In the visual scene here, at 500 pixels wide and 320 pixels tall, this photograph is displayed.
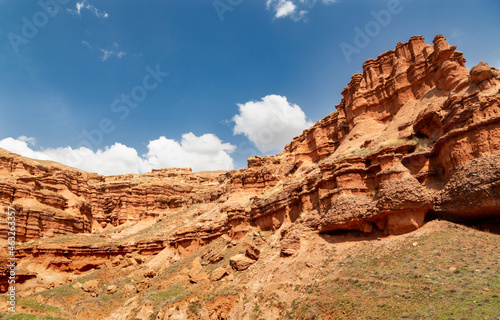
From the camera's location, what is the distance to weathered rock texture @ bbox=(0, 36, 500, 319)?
17.7 metres

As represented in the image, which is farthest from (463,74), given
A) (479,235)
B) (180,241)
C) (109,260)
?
(109,260)

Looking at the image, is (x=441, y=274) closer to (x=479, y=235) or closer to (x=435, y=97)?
(x=479, y=235)

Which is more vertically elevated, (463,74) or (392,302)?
(463,74)

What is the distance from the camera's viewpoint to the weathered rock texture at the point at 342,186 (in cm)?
1772

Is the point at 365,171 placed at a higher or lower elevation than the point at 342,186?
higher

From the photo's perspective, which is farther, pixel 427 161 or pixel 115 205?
pixel 115 205

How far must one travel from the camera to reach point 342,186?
73.3 feet

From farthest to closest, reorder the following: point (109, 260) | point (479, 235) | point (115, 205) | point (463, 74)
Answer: point (115, 205) → point (109, 260) → point (463, 74) → point (479, 235)

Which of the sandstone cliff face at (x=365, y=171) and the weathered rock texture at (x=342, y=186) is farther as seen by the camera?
the sandstone cliff face at (x=365, y=171)

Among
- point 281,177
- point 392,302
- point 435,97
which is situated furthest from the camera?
point 281,177

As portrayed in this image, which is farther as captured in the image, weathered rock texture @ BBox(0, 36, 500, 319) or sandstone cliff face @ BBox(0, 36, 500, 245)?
sandstone cliff face @ BBox(0, 36, 500, 245)

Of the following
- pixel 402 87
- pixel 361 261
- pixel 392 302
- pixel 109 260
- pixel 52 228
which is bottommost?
pixel 392 302

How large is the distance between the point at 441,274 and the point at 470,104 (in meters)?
11.1

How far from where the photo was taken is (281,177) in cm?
4594
